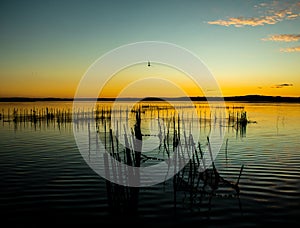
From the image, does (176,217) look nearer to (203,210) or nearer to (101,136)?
(203,210)

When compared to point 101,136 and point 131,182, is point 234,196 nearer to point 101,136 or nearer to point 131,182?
point 131,182

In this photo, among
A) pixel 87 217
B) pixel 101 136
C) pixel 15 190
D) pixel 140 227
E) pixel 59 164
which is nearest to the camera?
pixel 140 227

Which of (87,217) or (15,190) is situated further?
(15,190)

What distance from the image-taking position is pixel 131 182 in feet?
42.1

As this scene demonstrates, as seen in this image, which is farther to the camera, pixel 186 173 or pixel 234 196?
pixel 186 173

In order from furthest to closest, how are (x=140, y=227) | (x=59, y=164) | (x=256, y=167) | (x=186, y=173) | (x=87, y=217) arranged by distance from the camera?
1. (x=59, y=164)
2. (x=256, y=167)
3. (x=186, y=173)
4. (x=87, y=217)
5. (x=140, y=227)

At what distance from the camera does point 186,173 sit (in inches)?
627

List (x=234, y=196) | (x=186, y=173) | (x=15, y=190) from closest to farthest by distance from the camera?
(x=234, y=196) → (x=15, y=190) → (x=186, y=173)


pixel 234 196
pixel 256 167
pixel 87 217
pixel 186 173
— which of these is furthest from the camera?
pixel 256 167

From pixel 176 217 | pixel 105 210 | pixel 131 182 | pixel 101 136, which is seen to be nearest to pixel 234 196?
pixel 176 217

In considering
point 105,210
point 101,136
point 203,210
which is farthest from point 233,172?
point 101,136

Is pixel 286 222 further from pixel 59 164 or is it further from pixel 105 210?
pixel 59 164

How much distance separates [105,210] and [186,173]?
5906 mm

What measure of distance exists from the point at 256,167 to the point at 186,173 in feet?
14.4
